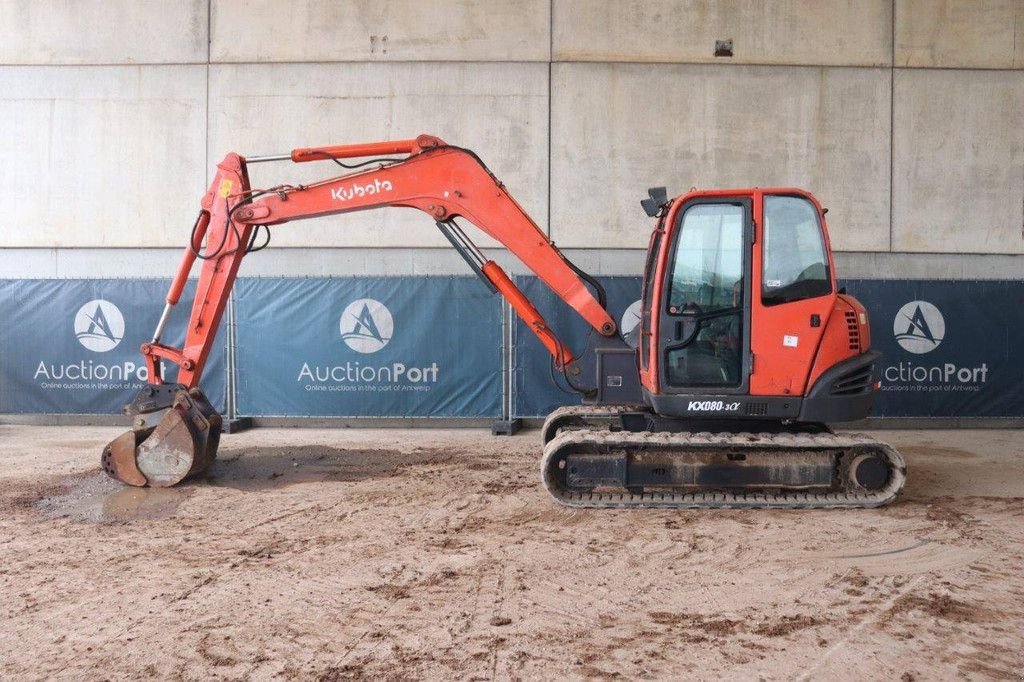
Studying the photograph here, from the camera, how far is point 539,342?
1114 centimetres

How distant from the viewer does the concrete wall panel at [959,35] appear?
12.0 m

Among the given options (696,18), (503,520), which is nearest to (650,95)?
(696,18)

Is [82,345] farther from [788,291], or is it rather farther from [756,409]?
[788,291]

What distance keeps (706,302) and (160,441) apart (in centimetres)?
528

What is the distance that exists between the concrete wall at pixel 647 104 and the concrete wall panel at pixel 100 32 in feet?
0.89

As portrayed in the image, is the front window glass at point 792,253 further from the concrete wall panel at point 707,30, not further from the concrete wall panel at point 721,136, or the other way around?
the concrete wall panel at point 707,30

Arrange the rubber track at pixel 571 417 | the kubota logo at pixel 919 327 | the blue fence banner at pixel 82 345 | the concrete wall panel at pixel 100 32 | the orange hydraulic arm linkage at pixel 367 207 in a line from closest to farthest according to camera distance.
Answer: the orange hydraulic arm linkage at pixel 367 207 < the rubber track at pixel 571 417 < the kubota logo at pixel 919 327 < the blue fence banner at pixel 82 345 < the concrete wall panel at pixel 100 32

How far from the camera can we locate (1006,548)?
5.64 m

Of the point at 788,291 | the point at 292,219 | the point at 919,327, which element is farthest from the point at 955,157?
the point at 292,219

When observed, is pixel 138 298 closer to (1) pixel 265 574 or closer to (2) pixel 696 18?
(1) pixel 265 574

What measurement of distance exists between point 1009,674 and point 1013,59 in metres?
11.5

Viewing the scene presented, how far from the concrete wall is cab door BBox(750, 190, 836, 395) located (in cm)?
539

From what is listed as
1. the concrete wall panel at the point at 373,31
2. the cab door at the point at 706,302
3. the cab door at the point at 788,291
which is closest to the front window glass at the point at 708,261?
the cab door at the point at 706,302

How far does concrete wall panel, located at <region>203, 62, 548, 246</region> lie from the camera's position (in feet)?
39.2
